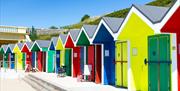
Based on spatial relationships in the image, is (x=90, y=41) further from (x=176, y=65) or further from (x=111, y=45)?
(x=176, y=65)

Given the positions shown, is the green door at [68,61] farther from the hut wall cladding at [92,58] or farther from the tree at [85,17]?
the tree at [85,17]

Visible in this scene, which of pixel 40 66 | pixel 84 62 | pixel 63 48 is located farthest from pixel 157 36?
pixel 40 66

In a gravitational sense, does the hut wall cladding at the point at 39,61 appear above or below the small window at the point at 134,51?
below

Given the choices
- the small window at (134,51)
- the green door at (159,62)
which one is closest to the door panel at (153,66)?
the green door at (159,62)

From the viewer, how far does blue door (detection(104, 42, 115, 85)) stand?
16.9 metres

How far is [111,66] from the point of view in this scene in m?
17.0

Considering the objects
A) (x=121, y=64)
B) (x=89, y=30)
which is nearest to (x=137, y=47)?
(x=121, y=64)

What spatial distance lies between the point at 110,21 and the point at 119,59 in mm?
1947

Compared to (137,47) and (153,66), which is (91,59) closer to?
(137,47)

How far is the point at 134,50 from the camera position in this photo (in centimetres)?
1417

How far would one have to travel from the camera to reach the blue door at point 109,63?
16.9 m

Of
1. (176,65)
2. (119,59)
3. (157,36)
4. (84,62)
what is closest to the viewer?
(176,65)

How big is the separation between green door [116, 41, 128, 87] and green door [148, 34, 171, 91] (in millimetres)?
2634

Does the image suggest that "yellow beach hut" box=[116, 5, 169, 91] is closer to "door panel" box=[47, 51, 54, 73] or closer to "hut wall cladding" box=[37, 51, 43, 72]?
"door panel" box=[47, 51, 54, 73]
